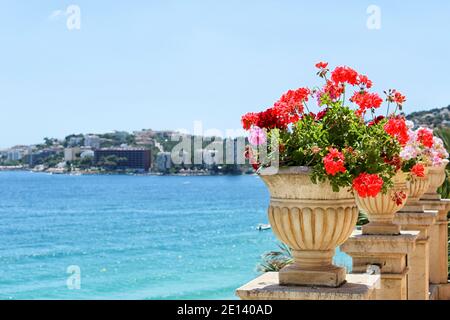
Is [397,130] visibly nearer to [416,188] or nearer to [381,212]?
[381,212]

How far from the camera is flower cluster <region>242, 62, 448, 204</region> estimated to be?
373cm

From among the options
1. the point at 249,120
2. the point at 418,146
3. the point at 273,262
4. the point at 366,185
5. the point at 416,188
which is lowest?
the point at 273,262

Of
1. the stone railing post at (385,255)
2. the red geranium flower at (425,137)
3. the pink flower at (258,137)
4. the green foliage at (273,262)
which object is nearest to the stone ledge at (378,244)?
the stone railing post at (385,255)

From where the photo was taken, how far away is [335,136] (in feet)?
13.0

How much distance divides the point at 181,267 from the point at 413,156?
4462cm

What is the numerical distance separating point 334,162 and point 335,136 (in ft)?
1.22

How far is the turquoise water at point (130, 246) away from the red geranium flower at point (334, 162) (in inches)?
1157

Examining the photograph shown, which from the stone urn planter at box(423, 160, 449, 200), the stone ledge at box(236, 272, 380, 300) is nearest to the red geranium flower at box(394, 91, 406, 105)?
the stone ledge at box(236, 272, 380, 300)

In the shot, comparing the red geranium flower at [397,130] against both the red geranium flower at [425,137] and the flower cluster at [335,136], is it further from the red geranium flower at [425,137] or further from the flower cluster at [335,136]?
the red geranium flower at [425,137]

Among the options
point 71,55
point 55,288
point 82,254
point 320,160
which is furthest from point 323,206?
point 71,55

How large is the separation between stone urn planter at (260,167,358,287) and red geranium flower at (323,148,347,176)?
108mm

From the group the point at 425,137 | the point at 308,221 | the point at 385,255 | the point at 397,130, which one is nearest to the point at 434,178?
the point at 425,137

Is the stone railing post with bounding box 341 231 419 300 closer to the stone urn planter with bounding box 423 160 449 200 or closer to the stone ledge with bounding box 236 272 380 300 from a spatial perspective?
the stone ledge with bounding box 236 272 380 300
